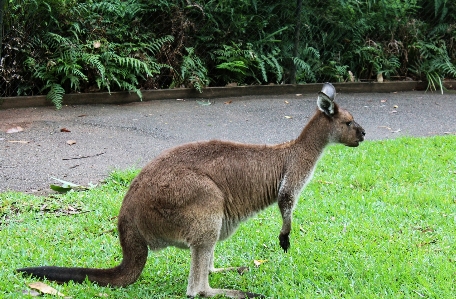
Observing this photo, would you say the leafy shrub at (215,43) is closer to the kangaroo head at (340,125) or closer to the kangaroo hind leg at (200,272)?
the kangaroo head at (340,125)

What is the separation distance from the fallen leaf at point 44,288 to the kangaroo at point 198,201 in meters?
0.07

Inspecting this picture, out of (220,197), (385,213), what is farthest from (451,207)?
(220,197)

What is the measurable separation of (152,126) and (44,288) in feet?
16.6

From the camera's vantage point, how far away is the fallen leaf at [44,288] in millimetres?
3918

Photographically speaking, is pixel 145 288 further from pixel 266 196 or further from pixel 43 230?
pixel 43 230

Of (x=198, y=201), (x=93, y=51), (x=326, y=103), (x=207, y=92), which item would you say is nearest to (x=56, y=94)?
(x=93, y=51)

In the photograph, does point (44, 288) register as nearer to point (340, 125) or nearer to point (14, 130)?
point (340, 125)

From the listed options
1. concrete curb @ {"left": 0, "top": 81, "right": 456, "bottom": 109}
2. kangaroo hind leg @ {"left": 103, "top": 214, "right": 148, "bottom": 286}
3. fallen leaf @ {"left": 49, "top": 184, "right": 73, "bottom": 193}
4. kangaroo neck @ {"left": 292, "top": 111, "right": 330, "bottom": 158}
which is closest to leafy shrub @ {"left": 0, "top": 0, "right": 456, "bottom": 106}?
concrete curb @ {"left": 0, "top": 81, "right": 456, "bottom": 109}

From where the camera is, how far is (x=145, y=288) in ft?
13.8

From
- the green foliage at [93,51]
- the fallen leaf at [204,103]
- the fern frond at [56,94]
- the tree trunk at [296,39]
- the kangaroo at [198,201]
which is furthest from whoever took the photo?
the tree trunk at [296,39]

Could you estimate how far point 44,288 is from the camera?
3947mm

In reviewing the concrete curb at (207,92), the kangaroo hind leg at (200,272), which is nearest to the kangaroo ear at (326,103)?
the kangaroo hind leg at (200,272)

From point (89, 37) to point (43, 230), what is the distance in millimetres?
5609

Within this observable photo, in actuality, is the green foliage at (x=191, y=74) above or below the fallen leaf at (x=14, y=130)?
above
